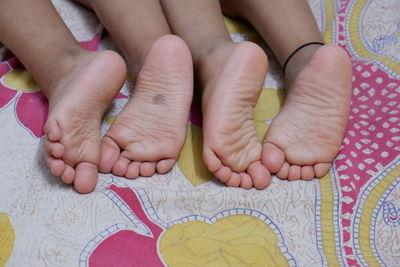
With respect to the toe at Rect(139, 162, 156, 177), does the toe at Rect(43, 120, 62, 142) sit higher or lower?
higher

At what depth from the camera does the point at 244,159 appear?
86cm

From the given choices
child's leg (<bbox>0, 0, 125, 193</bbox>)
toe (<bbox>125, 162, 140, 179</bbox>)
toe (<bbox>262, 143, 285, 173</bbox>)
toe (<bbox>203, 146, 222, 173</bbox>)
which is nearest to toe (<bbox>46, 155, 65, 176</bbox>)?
child's leg (<bbox>0, 0, 125, 193</bbox>)

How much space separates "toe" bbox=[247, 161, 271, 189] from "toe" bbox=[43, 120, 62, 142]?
30cm

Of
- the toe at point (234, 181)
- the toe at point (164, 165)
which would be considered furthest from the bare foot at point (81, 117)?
the toe at point (234, 181)

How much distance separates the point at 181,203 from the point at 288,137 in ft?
0.68

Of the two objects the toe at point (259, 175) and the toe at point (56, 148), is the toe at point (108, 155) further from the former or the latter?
the toe at point (259, 175)

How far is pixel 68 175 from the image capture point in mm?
806

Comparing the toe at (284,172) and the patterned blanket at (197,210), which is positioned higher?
the toe at (284,172)

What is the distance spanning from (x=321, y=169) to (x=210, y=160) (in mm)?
194

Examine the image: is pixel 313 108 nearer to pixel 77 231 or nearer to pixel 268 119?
pixel 268 119

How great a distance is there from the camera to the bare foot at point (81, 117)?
2.59 ft

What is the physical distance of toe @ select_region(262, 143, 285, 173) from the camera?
861 millimetres

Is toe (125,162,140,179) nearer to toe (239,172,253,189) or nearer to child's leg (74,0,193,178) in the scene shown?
child's leg (74,0,193,178)

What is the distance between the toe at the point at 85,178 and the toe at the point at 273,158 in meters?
0.27
